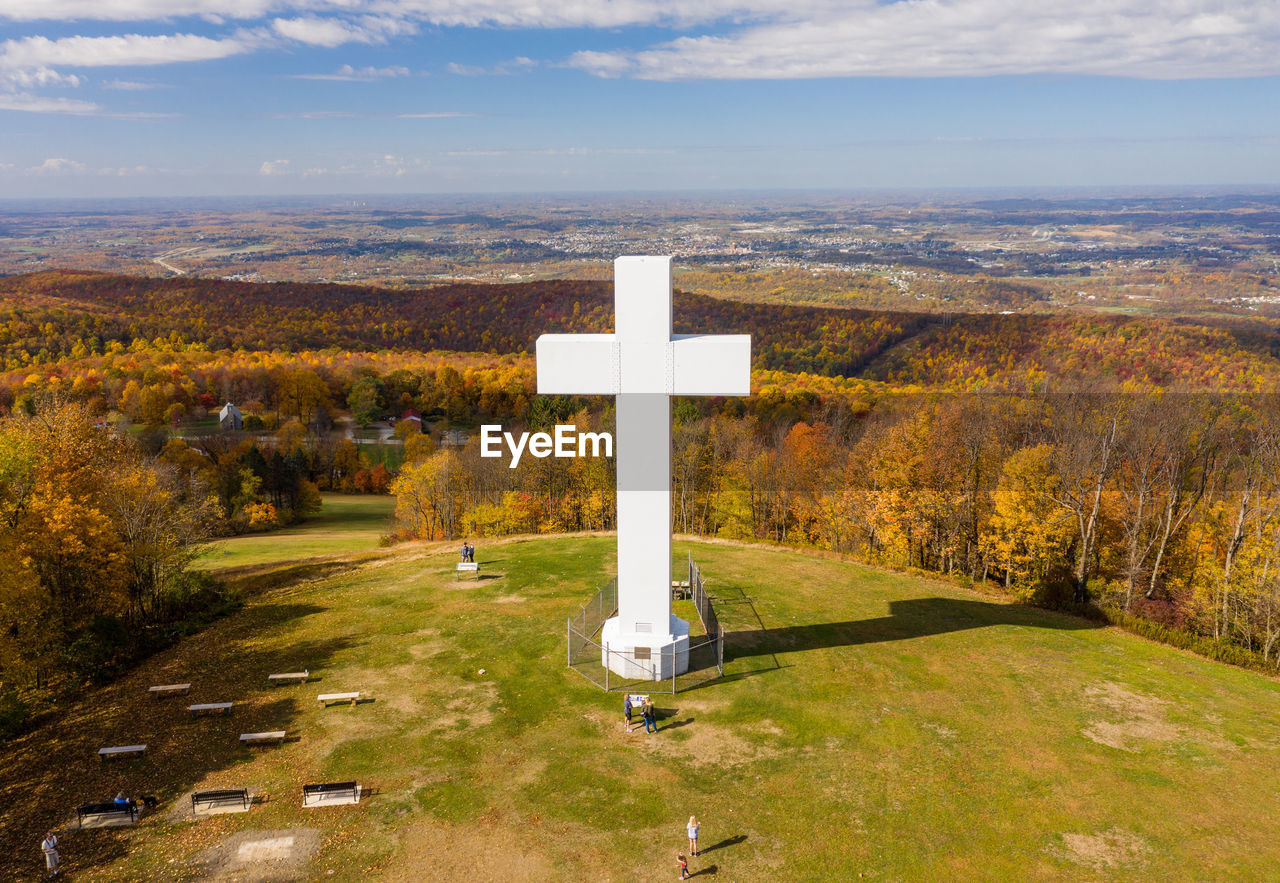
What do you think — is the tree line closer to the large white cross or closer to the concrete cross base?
the concrete cross base

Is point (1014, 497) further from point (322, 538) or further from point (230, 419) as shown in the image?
point (230, 419)

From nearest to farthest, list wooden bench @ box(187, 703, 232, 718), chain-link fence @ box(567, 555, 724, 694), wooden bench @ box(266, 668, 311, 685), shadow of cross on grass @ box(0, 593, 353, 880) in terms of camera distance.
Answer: shadow of cross on grass @ box(0, 593, 353, 880), wooden bench @ box(187, 703, 232, 718), chain-link fence @ box(567, 555, 724, 694), wooden bench @ box(266, 668, 311, 685)

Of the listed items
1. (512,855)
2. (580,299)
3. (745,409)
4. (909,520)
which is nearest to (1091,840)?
(512,855)

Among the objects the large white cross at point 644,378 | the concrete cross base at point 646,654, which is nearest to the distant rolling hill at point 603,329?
the concrete cross base at point 646,654

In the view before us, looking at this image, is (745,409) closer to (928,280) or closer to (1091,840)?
(1091,840)

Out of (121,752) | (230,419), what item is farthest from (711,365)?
(230,419)

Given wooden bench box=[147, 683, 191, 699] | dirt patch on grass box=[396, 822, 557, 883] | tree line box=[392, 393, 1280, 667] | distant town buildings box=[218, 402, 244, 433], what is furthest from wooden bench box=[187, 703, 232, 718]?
distant town buildings box=[218, 402, 244, 433]
